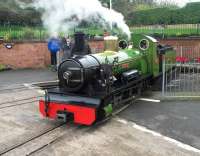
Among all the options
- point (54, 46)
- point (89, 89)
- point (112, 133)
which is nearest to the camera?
point (112, 133)

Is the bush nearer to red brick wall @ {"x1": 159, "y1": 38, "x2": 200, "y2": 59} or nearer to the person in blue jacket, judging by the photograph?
the person in blue jacket

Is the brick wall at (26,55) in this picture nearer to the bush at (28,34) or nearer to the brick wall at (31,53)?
the brick wall at (31,53)

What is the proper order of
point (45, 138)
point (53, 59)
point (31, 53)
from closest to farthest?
point (45, 138)
point (53, 59)
point (31, 53)

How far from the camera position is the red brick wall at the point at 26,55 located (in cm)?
1747

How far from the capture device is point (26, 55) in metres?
A: 17.8

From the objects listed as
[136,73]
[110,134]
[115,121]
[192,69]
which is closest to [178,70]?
[192,69]

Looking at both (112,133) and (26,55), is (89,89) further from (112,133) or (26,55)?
(26,55)

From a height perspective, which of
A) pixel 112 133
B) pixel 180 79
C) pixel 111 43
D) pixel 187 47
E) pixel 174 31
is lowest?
pixel 112 133

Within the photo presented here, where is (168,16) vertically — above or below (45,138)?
above

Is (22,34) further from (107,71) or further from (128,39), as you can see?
(107,71)

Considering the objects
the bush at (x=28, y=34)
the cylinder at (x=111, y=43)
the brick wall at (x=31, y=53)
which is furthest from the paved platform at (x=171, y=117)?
the bush at (x=28, y=34)

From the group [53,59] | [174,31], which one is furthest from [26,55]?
[174,31]

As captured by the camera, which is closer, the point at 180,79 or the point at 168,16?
the point at 180,79

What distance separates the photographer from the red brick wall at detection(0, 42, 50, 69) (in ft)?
57.3
